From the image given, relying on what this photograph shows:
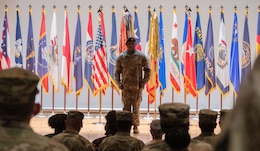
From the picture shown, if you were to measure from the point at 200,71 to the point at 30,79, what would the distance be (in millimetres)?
8320

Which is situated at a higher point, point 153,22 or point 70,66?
point 153,22

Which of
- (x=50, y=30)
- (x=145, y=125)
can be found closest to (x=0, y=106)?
(x=145, y=125)

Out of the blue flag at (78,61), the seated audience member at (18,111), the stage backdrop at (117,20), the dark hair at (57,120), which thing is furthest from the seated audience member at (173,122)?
the stage backdrop at (117,20)

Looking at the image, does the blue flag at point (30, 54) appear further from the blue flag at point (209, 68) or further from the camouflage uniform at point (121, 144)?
the camouflage uniform at point (121, 144)

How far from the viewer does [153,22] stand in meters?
9.58

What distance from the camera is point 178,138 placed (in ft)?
6.54

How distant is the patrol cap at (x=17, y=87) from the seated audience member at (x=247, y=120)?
42.8 inches

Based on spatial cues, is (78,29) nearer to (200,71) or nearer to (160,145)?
(200,71)

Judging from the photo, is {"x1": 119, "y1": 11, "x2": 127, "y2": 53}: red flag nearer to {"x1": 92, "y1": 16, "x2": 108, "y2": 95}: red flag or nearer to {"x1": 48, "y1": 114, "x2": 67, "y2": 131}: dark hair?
{"x1": 92, "y1": 16, "x2": 108, "y2": 95}: red flag

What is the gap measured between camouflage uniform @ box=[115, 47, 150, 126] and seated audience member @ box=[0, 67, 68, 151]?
609cm

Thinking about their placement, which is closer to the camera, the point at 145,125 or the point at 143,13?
the point at 145,125

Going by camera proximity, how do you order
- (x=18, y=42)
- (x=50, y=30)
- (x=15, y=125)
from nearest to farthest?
1. (x=15, y=125)
2. (x=18, y=42)
3. (x=50, y=30)

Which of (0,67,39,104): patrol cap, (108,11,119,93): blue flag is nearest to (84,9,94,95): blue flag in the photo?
(108,11,119,93): blue flag

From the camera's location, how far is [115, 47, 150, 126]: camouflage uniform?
7727 mm
